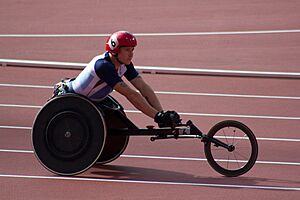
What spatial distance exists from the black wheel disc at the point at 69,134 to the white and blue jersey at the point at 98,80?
159 millimetres

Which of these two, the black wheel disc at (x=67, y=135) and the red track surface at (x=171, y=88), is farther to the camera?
the black wheel disc at (x=67, y=135)

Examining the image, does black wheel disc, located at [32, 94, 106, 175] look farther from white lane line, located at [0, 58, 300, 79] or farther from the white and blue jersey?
white lane line, located at [0, 58, 300, 79]

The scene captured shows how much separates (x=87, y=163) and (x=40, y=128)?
0.63 m

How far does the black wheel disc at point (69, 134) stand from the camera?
34.1 feet

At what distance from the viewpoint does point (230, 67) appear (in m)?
17.0

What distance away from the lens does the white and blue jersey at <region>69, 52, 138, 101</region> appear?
1045 cm

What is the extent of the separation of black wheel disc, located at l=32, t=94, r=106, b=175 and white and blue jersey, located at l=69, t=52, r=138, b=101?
16cm

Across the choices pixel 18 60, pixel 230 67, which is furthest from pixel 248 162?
pixel 18 60

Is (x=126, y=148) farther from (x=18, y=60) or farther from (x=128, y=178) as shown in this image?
(x=18, y=60)

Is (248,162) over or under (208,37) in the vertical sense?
under

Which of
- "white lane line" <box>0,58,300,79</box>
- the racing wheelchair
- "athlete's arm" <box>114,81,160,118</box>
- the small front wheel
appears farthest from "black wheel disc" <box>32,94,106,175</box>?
"white lane line" <box>0,58,300,79</box>

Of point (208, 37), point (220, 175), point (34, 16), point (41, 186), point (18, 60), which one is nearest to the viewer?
point (41, 186)

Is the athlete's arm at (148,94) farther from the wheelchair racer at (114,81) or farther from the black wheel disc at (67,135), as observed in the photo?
the black wheel disc at (67,135)

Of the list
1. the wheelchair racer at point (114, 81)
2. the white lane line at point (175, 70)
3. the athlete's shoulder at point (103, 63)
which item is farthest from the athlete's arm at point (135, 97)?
the white lane line at point (175, 70)
